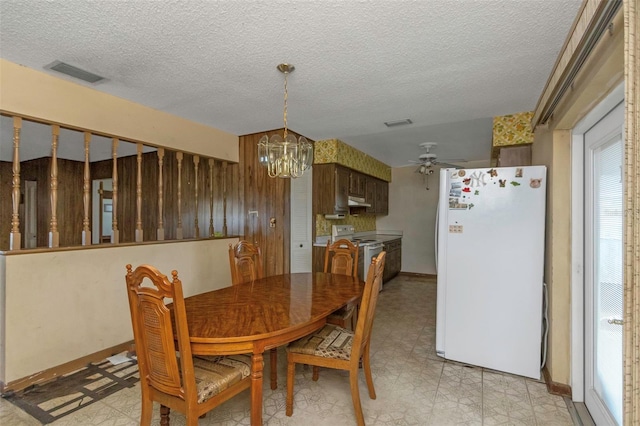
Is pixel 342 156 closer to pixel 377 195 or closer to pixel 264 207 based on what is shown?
pixel 264 207

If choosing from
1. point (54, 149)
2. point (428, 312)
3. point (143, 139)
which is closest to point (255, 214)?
point (143, 139)

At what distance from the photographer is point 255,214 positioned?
4336 millimetres

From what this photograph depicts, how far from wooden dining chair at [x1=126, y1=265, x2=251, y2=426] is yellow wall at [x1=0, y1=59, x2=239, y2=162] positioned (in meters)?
1.85

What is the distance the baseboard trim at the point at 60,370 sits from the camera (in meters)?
2.25

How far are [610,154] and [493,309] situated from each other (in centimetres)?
141

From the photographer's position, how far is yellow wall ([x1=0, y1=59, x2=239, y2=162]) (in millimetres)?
2281

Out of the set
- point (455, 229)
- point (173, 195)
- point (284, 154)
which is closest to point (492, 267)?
point (455, 229)

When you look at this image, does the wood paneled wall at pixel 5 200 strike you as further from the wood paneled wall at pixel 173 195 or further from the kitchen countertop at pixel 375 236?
the kitchen countertop at pixel 375 236

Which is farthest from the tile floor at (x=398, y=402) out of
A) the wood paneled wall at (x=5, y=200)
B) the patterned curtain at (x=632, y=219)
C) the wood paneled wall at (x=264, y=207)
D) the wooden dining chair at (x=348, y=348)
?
the wood paneled wall at (x=5, y=200)

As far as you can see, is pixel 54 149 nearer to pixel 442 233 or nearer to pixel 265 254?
pixel 265 254

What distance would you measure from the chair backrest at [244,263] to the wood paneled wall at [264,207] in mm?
1254

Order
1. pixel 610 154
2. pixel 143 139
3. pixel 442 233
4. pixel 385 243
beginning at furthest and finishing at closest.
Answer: pixel 385 243 < pixel 143 139 < pixel 442 233 < pixel 610 154

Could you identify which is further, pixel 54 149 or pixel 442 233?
pixel 442 233

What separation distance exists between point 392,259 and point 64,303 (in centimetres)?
490
